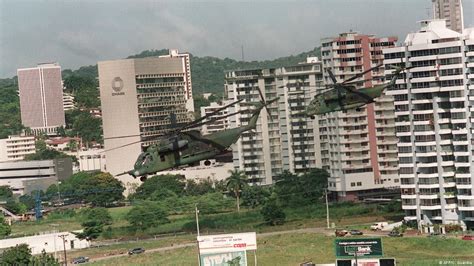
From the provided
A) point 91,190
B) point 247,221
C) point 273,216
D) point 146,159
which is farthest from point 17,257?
point 91,190

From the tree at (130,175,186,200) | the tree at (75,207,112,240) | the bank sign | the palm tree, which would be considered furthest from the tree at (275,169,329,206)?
the bank sign

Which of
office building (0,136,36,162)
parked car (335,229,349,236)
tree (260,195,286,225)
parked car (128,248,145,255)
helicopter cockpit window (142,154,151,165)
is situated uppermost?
office building (0,136,36,162)

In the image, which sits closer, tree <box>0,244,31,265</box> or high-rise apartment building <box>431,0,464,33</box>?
tree <box>0,244,31,265</box>

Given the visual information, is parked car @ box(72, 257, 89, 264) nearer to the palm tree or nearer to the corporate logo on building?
the palm tree

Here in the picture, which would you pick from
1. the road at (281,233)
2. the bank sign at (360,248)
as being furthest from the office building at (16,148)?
the bank sign at (360,248)

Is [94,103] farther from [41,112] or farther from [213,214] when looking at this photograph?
[213,214]

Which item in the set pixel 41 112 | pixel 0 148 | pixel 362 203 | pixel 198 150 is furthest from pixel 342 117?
pixel 41 112

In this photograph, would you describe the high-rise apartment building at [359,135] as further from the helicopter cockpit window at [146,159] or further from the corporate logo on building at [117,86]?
the helicopter cockpit window at [146,159]

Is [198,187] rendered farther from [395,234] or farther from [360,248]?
[360,248]
